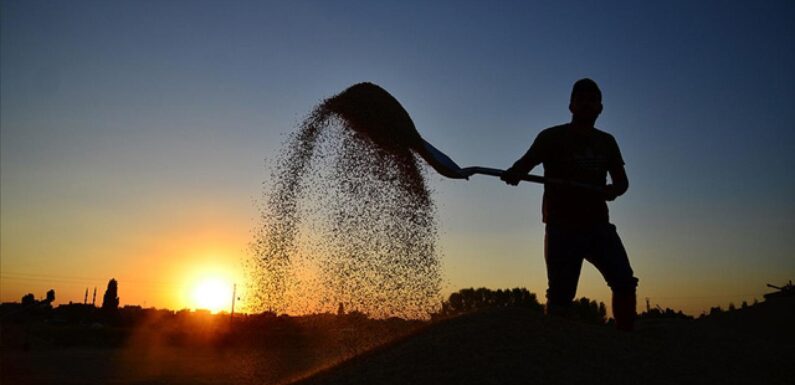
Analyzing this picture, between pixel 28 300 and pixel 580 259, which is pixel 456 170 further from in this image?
pixel 28 300

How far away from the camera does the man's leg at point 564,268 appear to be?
11.6ft

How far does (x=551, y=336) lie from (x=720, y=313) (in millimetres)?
6968

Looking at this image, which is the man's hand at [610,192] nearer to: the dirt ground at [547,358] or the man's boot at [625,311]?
the man's boot at [625,311]

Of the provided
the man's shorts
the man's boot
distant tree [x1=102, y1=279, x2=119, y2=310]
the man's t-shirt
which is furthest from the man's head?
distant tree [x1=102, y1=279, x2=119, y2=310]

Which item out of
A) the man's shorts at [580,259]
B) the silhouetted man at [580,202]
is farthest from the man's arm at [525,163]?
the man's shorts at [580,259]

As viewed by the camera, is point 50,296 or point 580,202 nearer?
point 580,202

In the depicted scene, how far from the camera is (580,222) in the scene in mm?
3584

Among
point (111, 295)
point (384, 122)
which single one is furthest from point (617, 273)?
point (111, 295)

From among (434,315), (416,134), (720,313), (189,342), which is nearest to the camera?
(434,315)

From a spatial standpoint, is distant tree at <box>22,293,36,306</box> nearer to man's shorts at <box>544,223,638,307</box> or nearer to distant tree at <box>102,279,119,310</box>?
man's shorts at <box>544,223,638,307</box>

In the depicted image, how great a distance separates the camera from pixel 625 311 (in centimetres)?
353

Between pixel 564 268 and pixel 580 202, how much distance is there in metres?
0.45

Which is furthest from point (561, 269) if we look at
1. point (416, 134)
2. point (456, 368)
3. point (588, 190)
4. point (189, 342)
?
point (189, 342)

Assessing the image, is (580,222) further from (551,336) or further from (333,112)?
(333,112)
